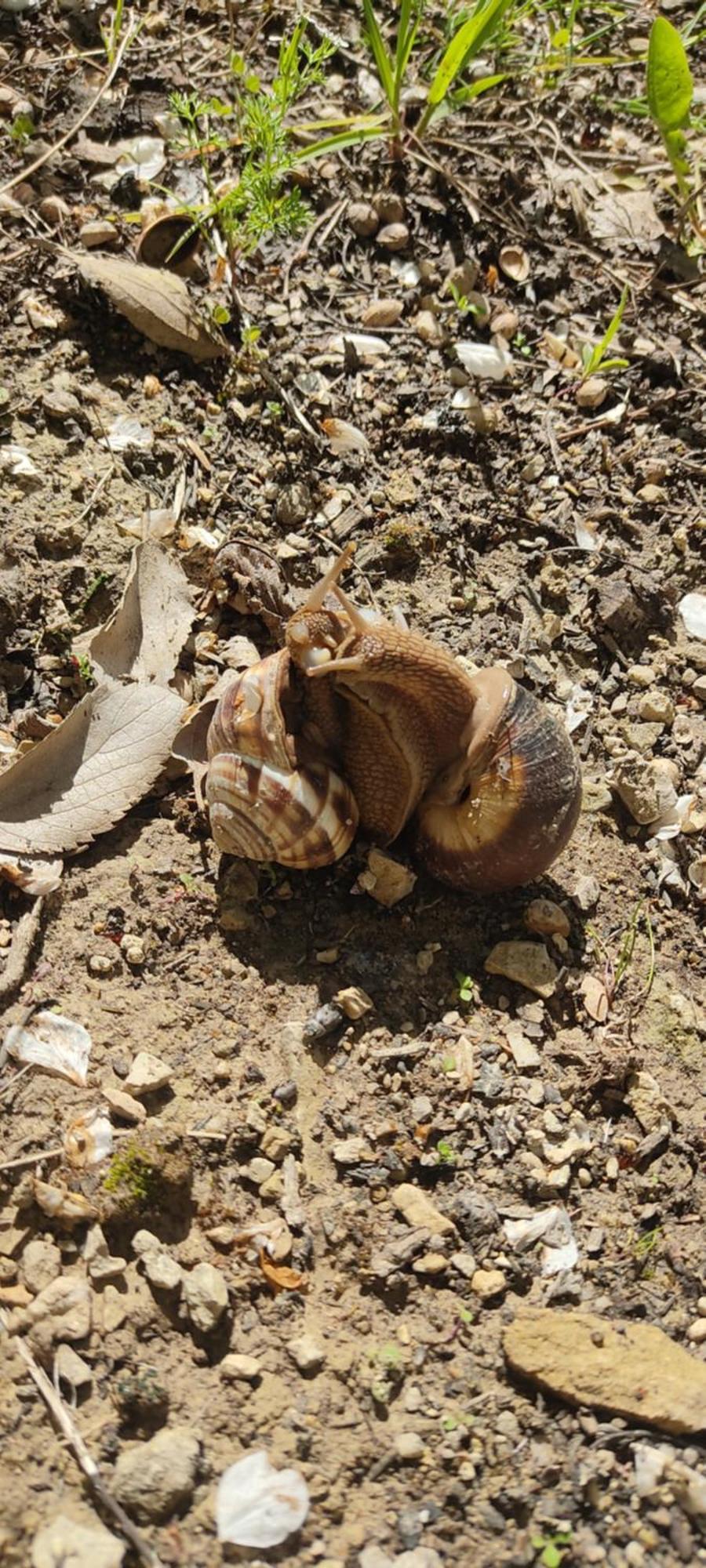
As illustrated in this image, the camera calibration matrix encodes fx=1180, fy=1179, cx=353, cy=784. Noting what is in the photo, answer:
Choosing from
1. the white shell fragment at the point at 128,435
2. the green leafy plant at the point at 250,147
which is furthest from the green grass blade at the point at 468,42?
the white shell fragment at the point at 128,435

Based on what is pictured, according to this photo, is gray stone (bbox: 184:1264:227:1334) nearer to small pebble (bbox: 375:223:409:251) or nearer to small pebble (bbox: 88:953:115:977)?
small pebble (bbox: 88:953:115:977)

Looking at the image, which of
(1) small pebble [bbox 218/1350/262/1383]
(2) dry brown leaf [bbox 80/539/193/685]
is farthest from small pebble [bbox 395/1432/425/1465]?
(2) dry brown leaf [bbox 80/539/193/685]

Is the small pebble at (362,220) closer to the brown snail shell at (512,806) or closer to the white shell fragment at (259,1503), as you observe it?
the brown snail shell at (512,806)

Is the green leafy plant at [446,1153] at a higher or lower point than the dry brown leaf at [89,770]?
lower

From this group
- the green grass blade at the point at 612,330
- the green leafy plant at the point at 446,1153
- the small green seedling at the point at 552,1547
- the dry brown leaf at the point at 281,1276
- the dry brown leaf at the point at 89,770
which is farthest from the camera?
the green grass blade at the point at 612,330

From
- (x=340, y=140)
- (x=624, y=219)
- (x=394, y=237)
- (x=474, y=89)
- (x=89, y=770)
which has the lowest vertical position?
(x=89, y=770)

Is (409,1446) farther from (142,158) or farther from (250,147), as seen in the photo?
(142,158)

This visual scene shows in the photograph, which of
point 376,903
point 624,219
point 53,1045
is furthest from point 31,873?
point 624,219
